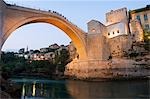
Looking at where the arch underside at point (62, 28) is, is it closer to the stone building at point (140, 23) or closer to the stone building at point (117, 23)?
the stone building at point (117, 23)

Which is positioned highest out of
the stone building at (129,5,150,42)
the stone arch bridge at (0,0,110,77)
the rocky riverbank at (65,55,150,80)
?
the stone building at (129,5,150,42)

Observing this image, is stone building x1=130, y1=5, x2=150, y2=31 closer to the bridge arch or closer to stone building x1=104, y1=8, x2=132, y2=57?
stone building x1=104, y1=8, x2=132, y2=57

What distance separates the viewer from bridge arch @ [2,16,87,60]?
18.7 meters

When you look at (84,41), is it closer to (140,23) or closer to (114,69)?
(114,69)

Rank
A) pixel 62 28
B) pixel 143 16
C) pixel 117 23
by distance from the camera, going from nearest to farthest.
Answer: pixel 62 28 < pixel 117 23 < pixel 143 16

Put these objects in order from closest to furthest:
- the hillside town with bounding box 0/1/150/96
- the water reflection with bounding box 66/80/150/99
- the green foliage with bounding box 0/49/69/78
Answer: the water reflection with bounding box 66/80/150/99 < the hillside town with bounding box 0/1/150/96 < the green foliage with bounding box 0/49/69/78

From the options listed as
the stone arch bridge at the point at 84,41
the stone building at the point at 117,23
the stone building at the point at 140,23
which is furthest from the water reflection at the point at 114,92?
the stone building at the point at 117,23

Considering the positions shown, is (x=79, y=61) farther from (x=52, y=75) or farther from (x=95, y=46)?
(x=52, y=75)

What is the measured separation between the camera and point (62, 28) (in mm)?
26547

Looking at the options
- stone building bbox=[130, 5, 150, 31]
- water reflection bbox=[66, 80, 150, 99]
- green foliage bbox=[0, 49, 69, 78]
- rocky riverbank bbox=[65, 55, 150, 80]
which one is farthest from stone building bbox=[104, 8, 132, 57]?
water reflection bbox=[66, 80, 150, 99]

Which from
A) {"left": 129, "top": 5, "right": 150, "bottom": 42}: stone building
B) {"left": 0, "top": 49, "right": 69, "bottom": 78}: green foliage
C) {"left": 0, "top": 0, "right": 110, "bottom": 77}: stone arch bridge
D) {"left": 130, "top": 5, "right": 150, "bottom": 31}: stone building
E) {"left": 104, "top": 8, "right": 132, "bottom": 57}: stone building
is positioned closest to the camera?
{"left": 0, "top": 0, "right": 110, "bottom": 77}: stone arch bridge

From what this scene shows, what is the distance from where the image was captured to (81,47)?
96.2 ft

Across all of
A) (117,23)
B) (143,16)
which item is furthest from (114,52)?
(143,16)

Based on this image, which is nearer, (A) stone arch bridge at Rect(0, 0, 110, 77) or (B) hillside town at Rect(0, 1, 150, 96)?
(A) stone arch bridge at Rect(0, 0, 110, 77)
